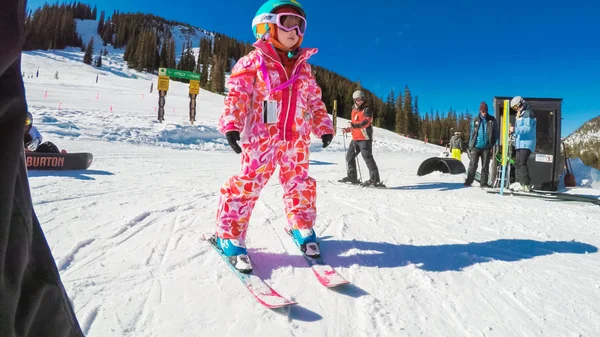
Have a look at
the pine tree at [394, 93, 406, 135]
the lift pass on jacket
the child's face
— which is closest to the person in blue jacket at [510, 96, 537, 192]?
the child's face

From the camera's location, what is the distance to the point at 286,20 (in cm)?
234

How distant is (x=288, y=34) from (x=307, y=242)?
5.05 ft

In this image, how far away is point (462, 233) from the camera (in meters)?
2.94

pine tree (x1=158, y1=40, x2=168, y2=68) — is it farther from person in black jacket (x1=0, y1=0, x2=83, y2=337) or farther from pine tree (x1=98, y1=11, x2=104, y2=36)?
person in black jacket (x1=0, y1=0, x2=83, y2=337)

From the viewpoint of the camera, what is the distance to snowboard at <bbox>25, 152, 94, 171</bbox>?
180 inches

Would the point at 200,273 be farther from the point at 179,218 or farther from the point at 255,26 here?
the point at 255,26

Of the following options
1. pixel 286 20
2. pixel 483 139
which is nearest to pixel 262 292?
Result: pixel 286 20

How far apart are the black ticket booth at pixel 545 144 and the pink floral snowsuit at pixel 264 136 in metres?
6.47

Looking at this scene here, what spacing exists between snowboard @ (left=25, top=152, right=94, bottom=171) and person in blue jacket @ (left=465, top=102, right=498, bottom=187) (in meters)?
7.04

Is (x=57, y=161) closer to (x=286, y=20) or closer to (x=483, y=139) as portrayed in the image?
(x=286, y=20)

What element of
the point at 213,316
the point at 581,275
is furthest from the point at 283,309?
the point at 581,275

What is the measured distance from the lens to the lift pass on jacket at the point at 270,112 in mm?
2148

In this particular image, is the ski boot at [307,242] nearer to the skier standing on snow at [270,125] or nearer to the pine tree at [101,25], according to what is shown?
the skier standing on snow at [270,125]

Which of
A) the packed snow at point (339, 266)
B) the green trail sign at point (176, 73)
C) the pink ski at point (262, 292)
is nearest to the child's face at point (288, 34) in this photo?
the packed snow at point (339, 266)
